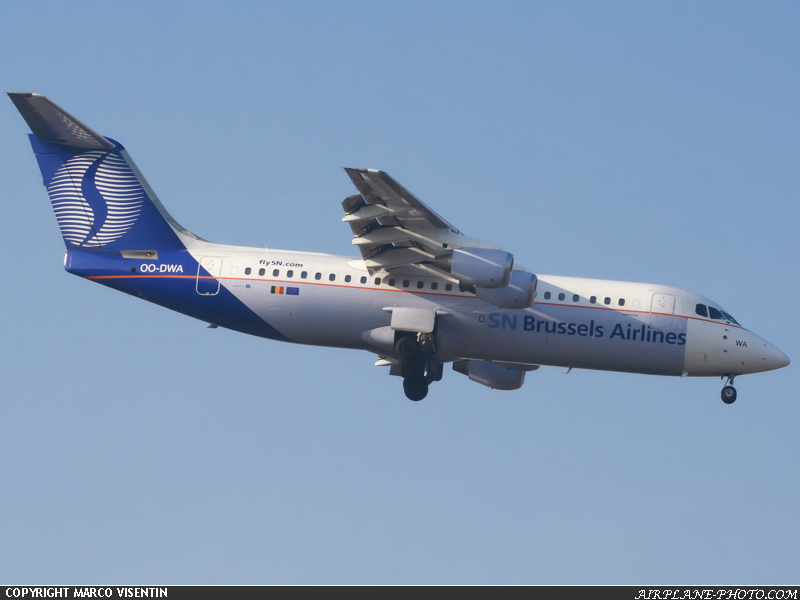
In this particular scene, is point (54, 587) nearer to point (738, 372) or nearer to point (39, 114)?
point (39, 114)

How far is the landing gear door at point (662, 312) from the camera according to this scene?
2308cm

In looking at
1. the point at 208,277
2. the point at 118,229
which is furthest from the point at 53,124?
the point at 208,277

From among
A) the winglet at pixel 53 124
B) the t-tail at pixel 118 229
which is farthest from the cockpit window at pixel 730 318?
the winglet at pixel 53 124

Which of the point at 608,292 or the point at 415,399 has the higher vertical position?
the point at 608,292

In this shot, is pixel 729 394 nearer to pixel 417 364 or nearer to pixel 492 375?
pixel 492 375

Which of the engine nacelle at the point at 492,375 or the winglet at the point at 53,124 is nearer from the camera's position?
the winglet at the point at 53,124

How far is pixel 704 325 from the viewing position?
76.3 feet

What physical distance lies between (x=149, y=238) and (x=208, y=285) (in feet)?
6.14

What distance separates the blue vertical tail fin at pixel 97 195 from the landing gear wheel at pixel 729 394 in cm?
1234

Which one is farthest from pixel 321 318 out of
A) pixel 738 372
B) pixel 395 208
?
pixel 738 372

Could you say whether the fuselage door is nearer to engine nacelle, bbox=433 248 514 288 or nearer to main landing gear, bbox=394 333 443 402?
main landing gear, bbox=394 333 443 402

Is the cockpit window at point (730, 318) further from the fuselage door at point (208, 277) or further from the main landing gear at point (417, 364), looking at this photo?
the fuselage door at point (208, 277)

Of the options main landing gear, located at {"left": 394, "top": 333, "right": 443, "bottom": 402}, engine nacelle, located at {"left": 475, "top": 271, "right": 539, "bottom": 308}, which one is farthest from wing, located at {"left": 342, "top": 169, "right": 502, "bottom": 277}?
main landing gear, located at {"left": 394, "top": 333, "right": 443, "bottom": 402}

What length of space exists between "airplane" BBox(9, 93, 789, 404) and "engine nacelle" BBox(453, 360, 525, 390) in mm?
2608
